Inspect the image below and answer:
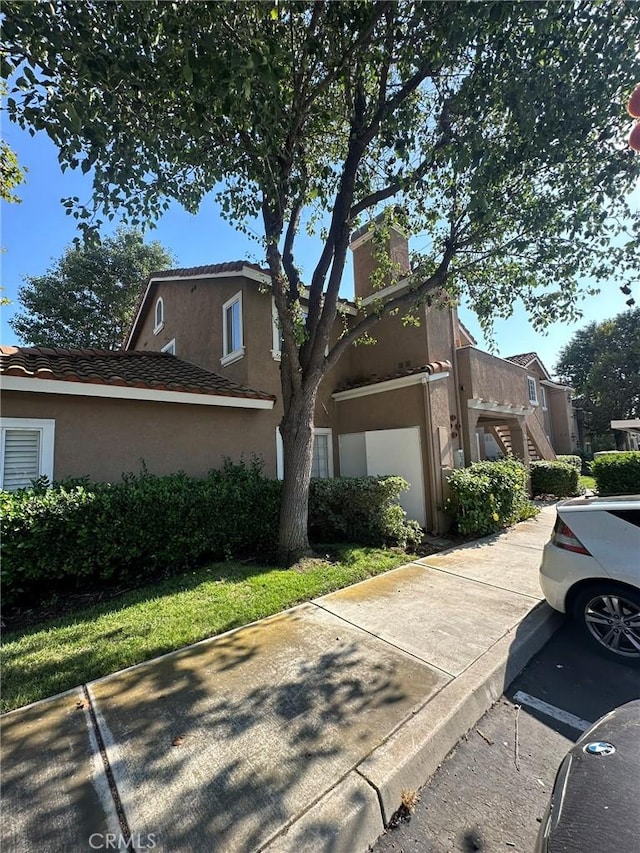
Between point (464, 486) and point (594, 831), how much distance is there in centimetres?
804

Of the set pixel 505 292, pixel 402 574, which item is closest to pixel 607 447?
pixel 505 292

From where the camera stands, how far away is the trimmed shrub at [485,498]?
29.3 feet

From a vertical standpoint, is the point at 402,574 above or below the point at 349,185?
below

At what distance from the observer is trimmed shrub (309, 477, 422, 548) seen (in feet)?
26.7

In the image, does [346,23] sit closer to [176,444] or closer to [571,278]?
[571,278]

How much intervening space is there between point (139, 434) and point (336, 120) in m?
7.35

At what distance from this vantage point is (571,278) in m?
7.82

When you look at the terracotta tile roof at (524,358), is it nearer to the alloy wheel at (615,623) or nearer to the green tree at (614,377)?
the green tree at (614,377)

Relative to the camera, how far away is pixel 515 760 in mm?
2654

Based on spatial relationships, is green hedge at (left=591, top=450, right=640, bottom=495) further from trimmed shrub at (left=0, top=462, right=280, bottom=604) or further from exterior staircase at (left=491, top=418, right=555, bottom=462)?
trimmed shrub at (left=0, top=462, right=280, bottom=604)

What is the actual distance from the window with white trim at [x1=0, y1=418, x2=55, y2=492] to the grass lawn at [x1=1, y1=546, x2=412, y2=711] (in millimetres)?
3080

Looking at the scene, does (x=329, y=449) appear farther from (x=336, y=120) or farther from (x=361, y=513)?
(x=336, y=120)

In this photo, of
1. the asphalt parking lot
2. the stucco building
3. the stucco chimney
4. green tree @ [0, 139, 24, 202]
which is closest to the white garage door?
the stucco building

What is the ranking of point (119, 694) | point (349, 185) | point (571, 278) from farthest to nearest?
point (571, 278) → point (349, 185) → point (119, 694)
